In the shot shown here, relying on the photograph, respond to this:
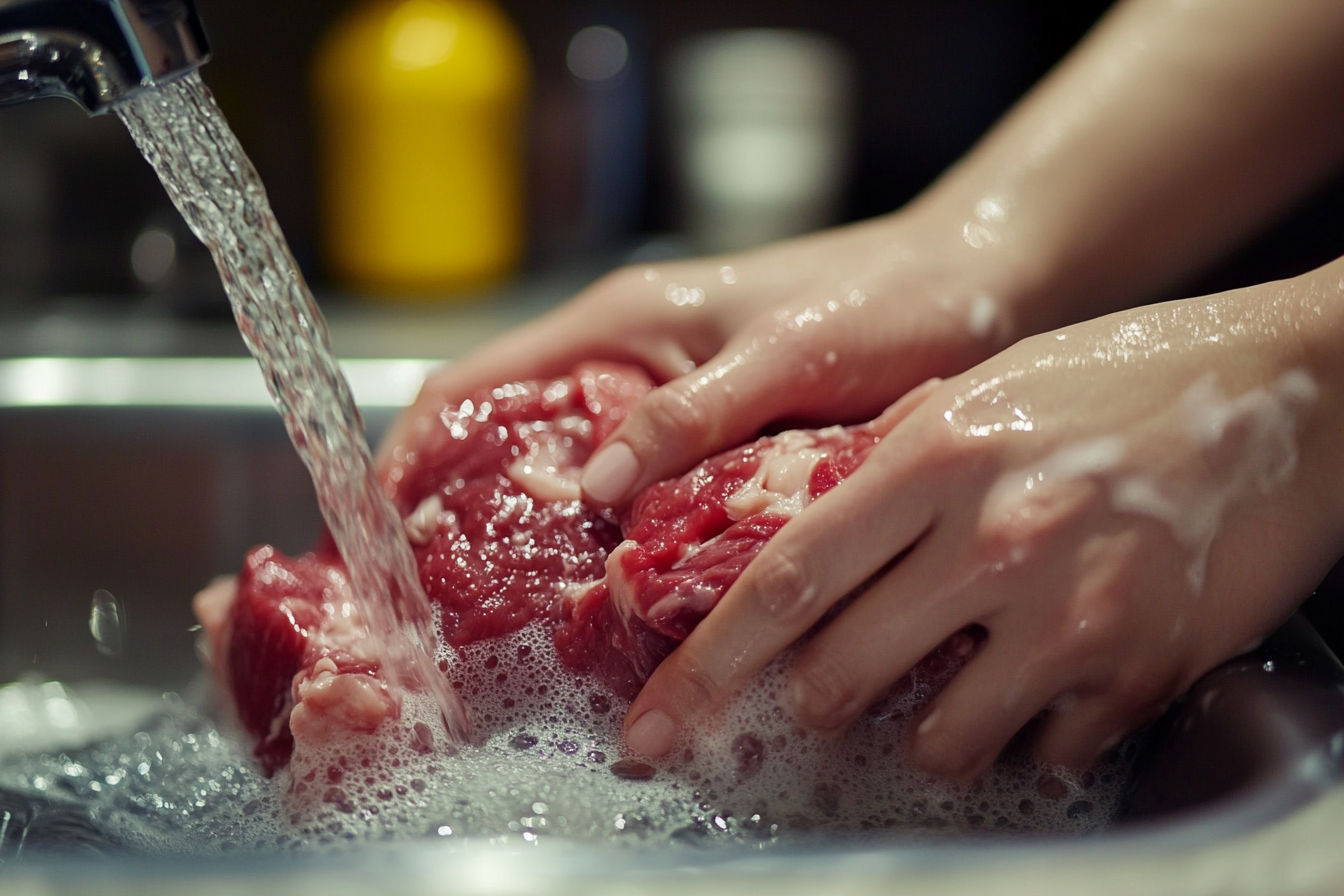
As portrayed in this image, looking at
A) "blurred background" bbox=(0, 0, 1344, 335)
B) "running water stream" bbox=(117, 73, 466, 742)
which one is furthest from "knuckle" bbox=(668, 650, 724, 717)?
"blurred background" bbox=(0, 0, 1344, 335)

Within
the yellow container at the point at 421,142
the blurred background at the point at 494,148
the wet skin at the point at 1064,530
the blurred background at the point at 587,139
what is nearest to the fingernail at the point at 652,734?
the wet skin at the point at 1064,530

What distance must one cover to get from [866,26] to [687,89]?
1.19 ft

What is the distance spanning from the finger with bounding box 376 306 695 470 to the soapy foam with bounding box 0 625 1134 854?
0.23m

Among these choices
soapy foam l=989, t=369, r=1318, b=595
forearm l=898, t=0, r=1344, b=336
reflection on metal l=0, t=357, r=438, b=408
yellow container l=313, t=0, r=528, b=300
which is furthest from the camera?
yellow container l=313, t=0, r=528, b=300

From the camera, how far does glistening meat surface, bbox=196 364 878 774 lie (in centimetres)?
50

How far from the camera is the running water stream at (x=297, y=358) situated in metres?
0.53

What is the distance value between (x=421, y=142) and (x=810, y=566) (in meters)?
1.06

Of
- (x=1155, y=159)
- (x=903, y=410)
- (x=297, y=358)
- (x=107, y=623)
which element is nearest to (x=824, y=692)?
(x=903, y=410)

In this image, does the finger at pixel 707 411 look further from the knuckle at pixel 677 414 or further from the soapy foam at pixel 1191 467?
the soapy foam at pixel 1191 467

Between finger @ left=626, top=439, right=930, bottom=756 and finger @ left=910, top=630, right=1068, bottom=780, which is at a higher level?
finger @ left=626, top=439, right=930, bottom=756

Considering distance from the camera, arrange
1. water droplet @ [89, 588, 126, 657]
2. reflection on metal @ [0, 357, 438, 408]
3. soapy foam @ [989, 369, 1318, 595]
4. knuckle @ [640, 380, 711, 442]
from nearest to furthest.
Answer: soapy foam @ [989, 369, 1318, 595] < knuckle @ [640, 380, 711, 442] < water droplet @ [89, 588, 126, 657] < reflection on metal @ [0, 357, 438, 408]

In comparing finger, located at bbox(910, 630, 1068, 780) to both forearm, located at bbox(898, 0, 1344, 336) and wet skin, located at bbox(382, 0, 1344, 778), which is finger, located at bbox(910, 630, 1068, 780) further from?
forearm, located at bbox(898, 0, 1344, 336)

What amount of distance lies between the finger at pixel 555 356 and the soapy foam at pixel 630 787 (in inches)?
9.2

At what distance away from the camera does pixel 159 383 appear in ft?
3.14
